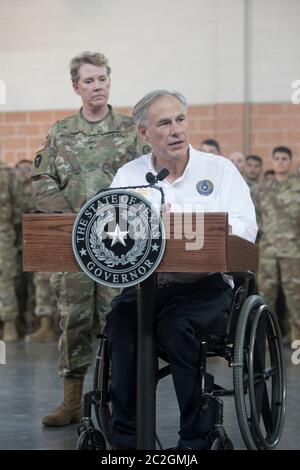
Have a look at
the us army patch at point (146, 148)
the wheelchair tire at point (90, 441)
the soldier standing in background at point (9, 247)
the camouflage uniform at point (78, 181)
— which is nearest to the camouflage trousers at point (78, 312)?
the camouflage uniform at point (78, 181)

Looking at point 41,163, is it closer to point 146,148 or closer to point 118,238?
point 146,148

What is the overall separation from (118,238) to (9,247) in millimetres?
5132

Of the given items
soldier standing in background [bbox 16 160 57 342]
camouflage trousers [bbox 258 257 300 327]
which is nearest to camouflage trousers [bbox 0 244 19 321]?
soldier standing in background [bbox 16 160 57 342]

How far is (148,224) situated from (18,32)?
6.64 m

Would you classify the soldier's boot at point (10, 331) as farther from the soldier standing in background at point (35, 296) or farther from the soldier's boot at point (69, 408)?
the soldier's boot at point (69, 408)

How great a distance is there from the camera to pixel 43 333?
24.8 feet

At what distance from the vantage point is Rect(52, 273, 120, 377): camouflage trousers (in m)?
3.90

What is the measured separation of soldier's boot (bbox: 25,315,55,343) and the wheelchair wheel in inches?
168

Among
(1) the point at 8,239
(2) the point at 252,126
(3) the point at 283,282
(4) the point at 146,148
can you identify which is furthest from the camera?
(2) the point at 252,126

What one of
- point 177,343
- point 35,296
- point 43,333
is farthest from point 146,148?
point 35,296

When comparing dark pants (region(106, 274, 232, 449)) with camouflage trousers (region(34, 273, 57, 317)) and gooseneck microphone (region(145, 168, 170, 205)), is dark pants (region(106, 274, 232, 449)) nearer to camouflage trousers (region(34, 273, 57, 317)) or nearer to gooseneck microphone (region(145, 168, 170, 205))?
gooseneck microphone (region(145, 168, 170, 205))

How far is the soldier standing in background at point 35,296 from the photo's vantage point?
759 cm
